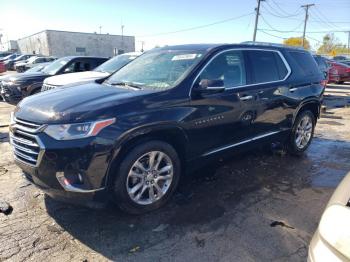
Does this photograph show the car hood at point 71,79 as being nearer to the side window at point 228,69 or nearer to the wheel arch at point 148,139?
the side window at point 228,69

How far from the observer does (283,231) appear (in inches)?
127

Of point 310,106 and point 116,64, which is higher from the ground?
point 116,64

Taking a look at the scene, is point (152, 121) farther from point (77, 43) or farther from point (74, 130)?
point (77, 43)

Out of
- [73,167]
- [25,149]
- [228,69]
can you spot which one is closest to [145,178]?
[73,167]

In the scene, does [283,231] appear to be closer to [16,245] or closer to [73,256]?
[73,256]

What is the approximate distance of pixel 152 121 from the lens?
3248 mm

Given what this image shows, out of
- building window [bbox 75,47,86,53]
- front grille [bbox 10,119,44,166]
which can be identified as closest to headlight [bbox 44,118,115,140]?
front grille [bbox 10,119,44,166]

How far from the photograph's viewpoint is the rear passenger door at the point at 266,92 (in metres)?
4.45

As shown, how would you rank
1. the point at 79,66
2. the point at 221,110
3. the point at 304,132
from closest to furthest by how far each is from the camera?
the point at 221,110, the point at 304,132, the point at 79,66

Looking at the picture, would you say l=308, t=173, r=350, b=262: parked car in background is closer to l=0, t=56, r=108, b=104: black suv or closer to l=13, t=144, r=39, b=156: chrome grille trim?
l=13, t=144, r=39, b=156: chrome grille trim

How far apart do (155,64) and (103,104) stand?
1422mm

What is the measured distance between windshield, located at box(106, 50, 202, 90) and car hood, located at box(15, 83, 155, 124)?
377mm

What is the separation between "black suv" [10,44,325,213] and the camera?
295 cm

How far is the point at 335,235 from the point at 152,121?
210cm
